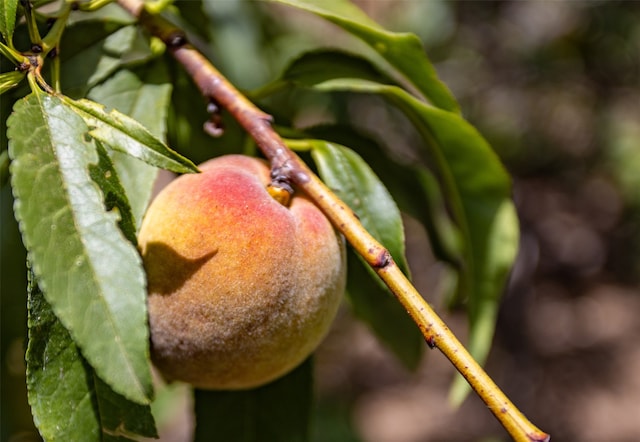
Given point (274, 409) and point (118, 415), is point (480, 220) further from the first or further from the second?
point (118, 415)

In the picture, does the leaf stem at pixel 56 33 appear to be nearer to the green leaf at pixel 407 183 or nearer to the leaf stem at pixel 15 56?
the leaf stem at pixel 15 56

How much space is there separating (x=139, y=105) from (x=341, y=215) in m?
0.26

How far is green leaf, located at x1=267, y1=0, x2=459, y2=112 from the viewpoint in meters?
0.76

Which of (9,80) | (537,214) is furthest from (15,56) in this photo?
(537,214)

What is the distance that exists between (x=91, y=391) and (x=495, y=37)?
2.11 meters

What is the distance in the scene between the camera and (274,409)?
89cm

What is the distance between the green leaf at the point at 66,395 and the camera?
60cm

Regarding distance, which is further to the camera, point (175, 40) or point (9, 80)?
point (175, 40)

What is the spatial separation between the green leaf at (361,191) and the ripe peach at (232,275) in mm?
70

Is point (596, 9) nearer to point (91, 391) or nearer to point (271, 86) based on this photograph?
point (271, 86)

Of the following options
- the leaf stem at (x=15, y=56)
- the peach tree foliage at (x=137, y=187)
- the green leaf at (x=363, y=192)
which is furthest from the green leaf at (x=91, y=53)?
the green leaf at (x=363, y=192)

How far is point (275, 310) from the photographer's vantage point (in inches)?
25.5

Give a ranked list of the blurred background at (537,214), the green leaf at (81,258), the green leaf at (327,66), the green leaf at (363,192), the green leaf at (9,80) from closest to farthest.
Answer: the green leaf at (81,258), the green leaf at (9,80), the green leaf at (363,192), the green leaf at (327,66), the blurred background at (537,214)

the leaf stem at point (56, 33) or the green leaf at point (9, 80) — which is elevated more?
the leaf stem at point (56, 33)
